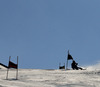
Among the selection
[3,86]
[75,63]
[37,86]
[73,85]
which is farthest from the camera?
[75,63]

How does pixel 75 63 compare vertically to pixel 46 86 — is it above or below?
above

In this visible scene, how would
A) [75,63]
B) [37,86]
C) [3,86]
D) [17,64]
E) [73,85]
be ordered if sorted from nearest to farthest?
[3,86] → [37,86] → [73,85] → [17,64] → [75,63]

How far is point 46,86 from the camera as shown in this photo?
740 centimetres

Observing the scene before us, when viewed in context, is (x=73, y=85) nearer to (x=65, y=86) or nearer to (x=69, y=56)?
(x=65, y=86)

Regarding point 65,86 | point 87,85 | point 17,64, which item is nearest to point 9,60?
point 17,64

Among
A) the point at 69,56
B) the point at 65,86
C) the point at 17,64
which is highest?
the point at 69,56

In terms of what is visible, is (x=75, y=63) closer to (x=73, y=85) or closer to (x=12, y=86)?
(x=73, y=85)

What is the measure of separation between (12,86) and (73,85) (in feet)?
8.71

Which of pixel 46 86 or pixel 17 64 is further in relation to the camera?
pixel 17 64

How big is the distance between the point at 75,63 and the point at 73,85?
13.4m

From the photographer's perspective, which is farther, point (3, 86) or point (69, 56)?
point (69, 56)

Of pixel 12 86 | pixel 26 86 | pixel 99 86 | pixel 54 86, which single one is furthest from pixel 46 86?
pixel 99 86

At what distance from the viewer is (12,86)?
22.7 ft

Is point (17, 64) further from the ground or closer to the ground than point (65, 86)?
further from the ground
